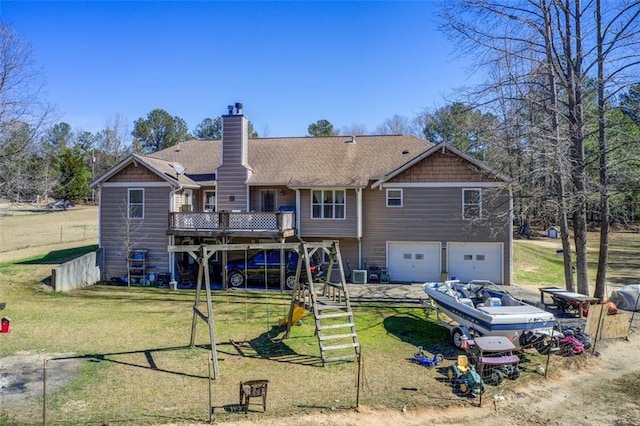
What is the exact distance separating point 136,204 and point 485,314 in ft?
55.7

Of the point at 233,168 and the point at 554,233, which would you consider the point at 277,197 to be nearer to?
the point at 233,168

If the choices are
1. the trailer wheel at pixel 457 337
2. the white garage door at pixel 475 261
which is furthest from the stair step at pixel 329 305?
the white garage door at pixel 475 261

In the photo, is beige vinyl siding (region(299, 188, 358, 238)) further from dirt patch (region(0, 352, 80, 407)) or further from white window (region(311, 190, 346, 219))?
dirt patch (region(0, 352, 80, 407))

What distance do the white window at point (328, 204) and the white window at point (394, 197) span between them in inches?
86.4

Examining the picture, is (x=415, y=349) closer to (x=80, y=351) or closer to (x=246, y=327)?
(x=246, y=327)

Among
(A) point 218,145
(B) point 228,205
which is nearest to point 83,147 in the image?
(A) point 218,145

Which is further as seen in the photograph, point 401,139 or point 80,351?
point 401,139

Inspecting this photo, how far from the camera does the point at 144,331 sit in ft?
41.4

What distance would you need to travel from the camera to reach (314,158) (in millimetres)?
23438

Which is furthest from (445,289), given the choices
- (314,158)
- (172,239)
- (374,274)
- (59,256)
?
(59,256)

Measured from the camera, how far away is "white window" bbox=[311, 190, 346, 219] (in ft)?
68.6

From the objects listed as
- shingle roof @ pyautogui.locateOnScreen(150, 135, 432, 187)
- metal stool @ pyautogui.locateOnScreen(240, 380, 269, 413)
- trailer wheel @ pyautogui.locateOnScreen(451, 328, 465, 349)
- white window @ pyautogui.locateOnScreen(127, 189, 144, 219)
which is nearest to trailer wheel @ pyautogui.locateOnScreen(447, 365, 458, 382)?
trailer wheel @ pyautogui.locateOnScreen(451, 328, 465, 349)

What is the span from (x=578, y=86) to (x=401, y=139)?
1057cm

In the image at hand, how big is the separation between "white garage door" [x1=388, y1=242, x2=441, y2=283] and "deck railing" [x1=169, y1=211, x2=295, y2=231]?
5464 millimetres
